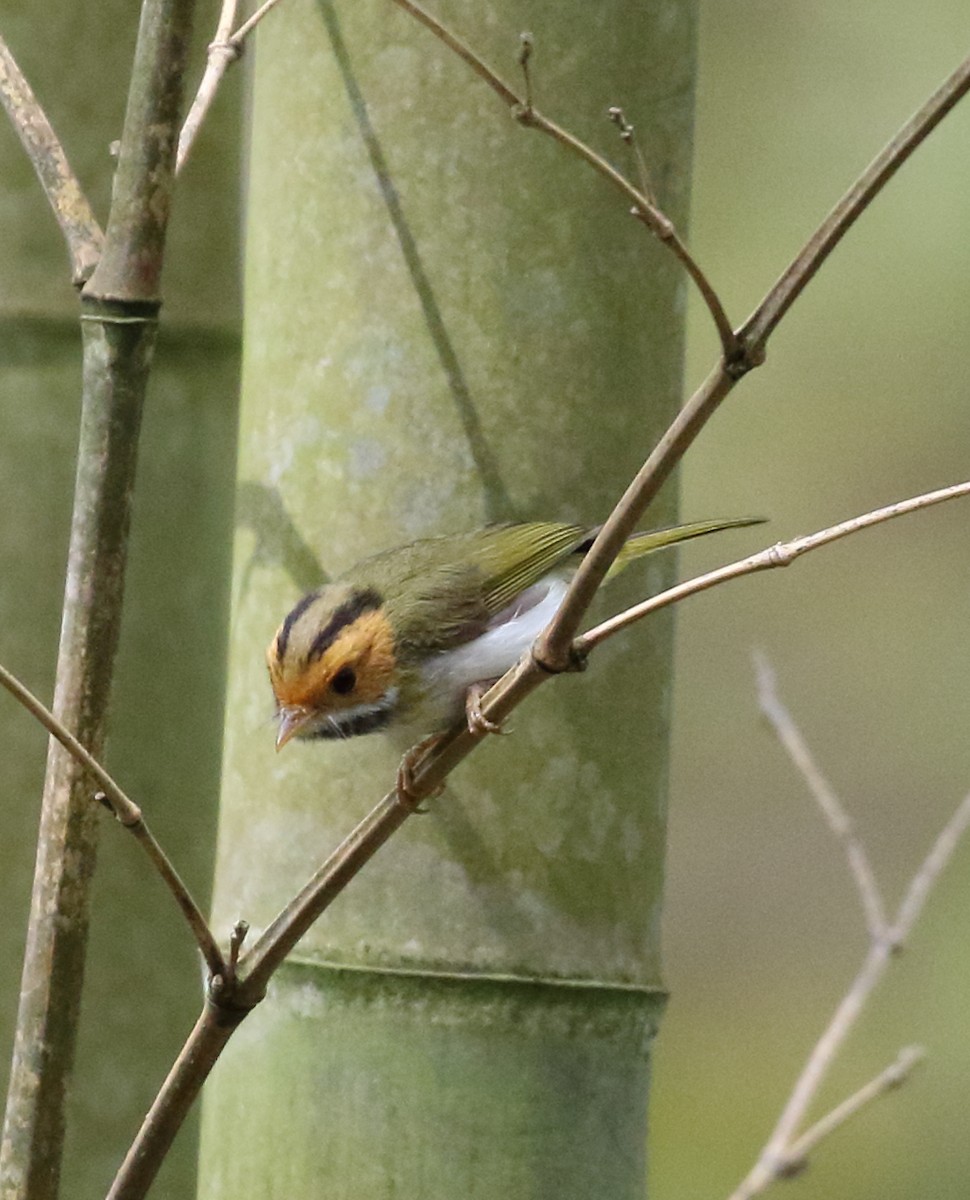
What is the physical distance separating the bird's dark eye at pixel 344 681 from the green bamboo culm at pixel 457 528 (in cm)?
22

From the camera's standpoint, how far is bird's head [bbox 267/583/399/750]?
62.9 inches

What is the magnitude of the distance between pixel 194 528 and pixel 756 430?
296 centimetres

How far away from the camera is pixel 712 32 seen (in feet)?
15.2

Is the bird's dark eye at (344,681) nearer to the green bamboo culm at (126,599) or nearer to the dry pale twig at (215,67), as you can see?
the green bamboo culm at (126,599)

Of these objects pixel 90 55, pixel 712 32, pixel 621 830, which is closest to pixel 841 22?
pixel 712 32

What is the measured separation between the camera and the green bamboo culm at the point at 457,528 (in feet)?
4.70

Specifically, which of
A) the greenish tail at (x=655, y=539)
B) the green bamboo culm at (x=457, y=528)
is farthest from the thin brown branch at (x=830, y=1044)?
the greenish tail at (x=655, y=539)

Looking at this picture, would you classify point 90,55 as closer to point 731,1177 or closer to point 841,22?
point 731,1177

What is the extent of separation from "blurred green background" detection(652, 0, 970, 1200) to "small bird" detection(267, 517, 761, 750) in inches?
76.3

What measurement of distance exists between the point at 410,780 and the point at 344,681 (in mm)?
525

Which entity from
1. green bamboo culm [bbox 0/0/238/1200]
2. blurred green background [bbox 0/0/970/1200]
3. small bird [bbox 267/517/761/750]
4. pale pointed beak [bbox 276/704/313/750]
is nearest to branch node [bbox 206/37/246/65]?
green bamboo culm [bbox 0/0/238/1200]

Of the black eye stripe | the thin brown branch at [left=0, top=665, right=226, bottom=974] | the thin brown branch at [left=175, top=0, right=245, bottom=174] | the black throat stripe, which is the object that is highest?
the thin brown branch at [left=175, top=0, right=245, bottom=174]

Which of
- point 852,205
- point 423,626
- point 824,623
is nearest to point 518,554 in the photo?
point 423,626

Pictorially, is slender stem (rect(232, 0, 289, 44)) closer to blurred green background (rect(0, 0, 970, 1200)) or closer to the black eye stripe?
the black eye stripe
